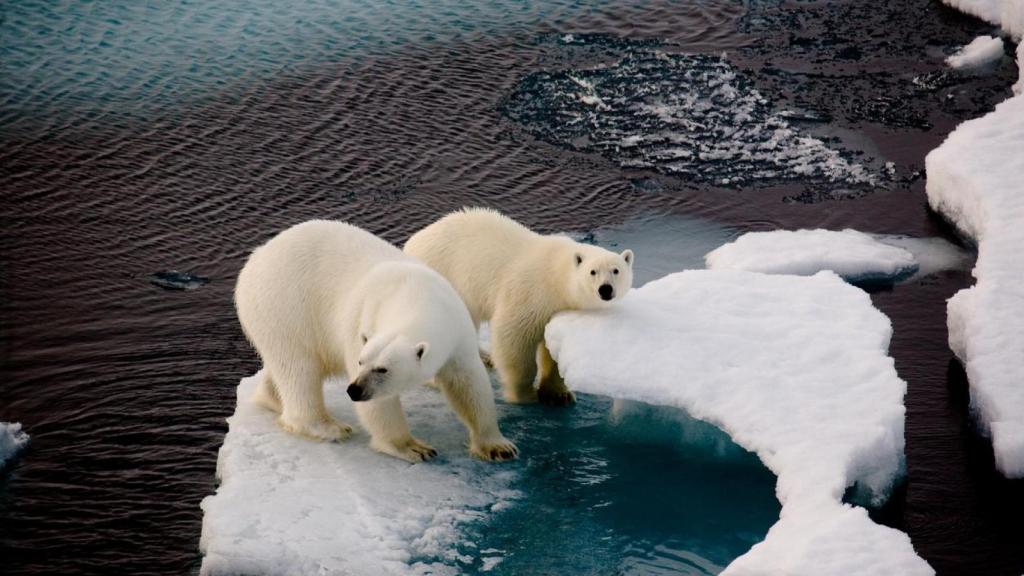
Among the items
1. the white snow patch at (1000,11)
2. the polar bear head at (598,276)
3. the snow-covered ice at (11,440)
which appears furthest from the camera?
the white snow patch at (1000,11)

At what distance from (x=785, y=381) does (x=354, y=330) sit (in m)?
2.42

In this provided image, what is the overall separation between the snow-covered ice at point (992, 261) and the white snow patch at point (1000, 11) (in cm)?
306

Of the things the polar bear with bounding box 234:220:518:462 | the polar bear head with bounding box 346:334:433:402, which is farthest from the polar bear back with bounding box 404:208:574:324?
the polar bear head with bounding box 346:334:433:402

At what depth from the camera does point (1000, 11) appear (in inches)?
547

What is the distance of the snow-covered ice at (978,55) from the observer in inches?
512

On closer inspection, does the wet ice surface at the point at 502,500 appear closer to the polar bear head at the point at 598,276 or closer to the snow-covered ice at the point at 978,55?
the polar bear head at the point at 598,276

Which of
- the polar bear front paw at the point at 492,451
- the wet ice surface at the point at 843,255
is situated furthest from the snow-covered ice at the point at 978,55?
the polar bear front paw at the point at 492,451

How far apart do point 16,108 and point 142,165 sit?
187 cm

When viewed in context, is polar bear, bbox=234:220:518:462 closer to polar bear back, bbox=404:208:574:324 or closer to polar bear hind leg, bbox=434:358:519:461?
polar bear hind leg, bbox=434:358:519:461

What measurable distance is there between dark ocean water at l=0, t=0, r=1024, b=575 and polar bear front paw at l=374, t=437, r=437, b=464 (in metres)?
1.15

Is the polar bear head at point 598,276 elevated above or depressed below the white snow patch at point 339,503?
above

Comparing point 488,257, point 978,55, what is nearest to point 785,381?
point 488,257

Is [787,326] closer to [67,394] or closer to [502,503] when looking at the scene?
[502,503]

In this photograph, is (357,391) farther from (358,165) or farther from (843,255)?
(358,165)
